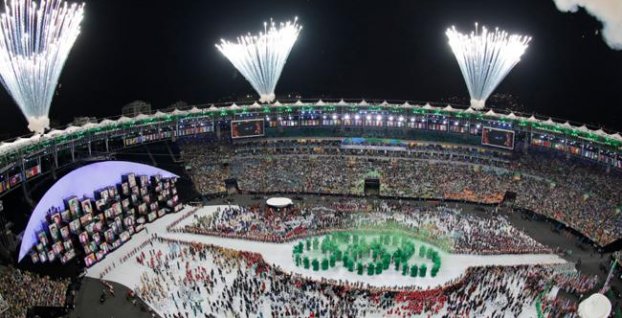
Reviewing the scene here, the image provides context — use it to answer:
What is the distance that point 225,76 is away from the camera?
103m

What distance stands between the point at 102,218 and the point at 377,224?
83.1ft

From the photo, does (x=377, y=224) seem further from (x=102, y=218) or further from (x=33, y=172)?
(x=33, y=172)

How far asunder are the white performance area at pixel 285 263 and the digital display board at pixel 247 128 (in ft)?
58.6

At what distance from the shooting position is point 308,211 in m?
52.1

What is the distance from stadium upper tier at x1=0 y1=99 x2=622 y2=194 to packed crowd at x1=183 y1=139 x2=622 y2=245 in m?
2.38

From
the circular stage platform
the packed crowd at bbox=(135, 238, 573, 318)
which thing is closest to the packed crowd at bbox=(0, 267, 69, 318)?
the packed crowd at bbox=(135, 238, 573, 318)

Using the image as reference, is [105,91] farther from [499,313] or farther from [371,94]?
[499,313]

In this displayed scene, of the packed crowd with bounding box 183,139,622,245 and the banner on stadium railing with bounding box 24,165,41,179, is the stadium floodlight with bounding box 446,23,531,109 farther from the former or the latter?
the banner on stadium railing with bounding box 24,165,41,179

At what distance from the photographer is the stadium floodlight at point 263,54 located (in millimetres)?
58281

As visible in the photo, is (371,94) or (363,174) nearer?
(363,174)

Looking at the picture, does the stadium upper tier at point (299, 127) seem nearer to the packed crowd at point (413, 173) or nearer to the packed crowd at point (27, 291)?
the packed crowd at point (413, 173)

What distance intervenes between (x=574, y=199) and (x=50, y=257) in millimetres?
47856

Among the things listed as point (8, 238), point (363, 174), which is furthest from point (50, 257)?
point (363, 174)

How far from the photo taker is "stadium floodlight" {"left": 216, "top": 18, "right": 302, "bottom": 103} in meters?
58.3
